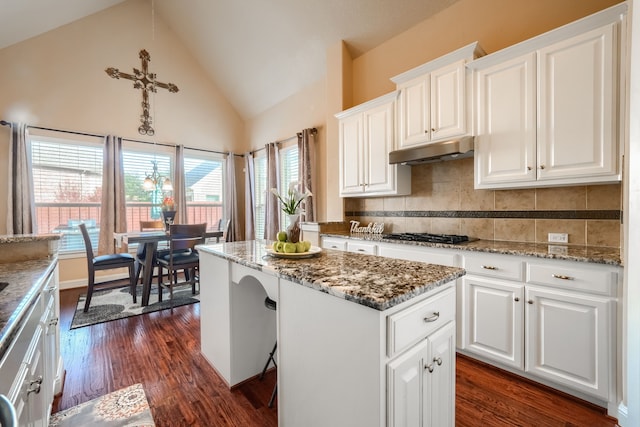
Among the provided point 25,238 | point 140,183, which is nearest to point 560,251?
point 25,238

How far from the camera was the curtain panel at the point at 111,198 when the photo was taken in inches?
169

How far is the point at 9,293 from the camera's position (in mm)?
1026

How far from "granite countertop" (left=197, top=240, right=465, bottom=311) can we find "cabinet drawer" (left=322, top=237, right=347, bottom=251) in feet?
4.35

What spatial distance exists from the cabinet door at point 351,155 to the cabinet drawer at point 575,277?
1831mm

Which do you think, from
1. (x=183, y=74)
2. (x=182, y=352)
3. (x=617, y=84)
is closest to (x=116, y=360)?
(x=182, y=352)

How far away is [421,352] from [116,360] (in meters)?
2.37

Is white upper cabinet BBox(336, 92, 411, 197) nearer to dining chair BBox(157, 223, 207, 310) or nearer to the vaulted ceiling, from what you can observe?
the vaulted ceiling

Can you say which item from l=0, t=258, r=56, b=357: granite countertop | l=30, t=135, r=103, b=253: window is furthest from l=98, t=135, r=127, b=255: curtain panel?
l=0, t=258, r=56, b=357: granite countertop

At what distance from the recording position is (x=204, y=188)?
5.52 m

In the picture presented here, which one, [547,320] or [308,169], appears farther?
[308,169]

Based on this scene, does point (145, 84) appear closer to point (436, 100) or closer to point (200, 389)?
point (436, 100)

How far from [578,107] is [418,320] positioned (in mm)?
1836

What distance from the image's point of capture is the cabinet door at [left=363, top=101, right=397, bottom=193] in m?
2.92

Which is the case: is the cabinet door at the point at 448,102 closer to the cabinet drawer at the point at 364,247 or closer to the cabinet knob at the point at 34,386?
the cabinet drawer at the point at 364,247
